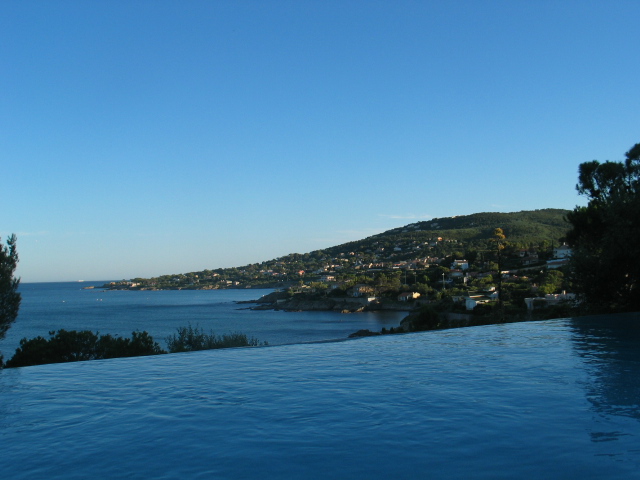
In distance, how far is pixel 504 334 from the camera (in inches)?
411

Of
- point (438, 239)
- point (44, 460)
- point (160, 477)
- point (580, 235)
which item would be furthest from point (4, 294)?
point (438, 239)

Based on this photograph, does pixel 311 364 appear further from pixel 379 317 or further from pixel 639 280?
pixel 379 317

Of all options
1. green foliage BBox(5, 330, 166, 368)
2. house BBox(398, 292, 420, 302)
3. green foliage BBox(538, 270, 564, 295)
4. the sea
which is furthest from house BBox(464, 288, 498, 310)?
the sea

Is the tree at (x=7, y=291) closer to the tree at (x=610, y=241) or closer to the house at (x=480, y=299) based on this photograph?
the tree at (x=610, y=241)

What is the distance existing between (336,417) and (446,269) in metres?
64.8

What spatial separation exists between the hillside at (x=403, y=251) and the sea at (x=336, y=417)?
5391cm

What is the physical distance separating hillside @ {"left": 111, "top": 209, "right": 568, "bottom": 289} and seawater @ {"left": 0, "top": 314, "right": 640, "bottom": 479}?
5393 cm

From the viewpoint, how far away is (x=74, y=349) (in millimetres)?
12102

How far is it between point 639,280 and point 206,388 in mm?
12429

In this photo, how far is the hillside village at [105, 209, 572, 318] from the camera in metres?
41.4

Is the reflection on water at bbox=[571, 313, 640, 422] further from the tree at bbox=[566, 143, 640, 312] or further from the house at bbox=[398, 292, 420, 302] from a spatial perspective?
the house at bbox=[398, 292, 420, 302]

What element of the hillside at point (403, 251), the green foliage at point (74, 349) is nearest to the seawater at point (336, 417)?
the green foliage at point (74, 349)

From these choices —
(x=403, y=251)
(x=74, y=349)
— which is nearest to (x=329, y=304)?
(x=403, y=251)

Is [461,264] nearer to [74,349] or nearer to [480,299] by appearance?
[480,299]
